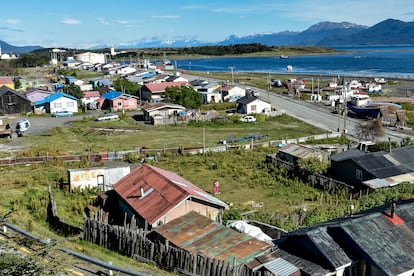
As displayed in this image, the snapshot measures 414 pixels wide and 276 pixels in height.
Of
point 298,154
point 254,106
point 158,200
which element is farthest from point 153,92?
point 158,200

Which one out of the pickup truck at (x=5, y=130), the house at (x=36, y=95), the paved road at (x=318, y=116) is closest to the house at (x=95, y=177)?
the pickup truck at (x=5, y=130)

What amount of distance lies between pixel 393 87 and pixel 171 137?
47.9 m

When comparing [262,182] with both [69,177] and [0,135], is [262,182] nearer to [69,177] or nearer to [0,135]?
[69,177]

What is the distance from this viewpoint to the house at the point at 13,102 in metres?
48.7

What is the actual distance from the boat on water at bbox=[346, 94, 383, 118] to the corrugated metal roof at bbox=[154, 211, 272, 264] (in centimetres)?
3502

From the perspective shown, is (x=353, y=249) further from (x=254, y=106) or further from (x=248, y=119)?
(x=254, y=106)

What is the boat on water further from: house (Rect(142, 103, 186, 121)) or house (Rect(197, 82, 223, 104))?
house (Rect(142, 103, 186, 121))

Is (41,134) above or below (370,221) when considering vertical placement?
below

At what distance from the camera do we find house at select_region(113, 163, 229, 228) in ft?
49.2

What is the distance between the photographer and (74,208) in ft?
61.1

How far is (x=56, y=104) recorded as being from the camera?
49.2m

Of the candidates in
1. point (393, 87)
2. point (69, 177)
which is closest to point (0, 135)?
point (69, 177)

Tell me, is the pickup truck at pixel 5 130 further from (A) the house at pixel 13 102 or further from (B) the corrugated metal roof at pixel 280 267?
(B) the corrugated metal roof at pixel 280 267

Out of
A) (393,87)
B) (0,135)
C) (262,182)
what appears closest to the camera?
(262,182)
